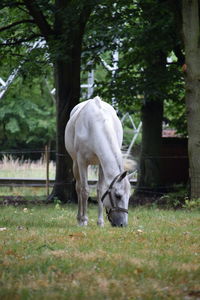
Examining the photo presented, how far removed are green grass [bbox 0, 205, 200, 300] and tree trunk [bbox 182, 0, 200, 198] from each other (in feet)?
15.5

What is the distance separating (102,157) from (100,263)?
3.42 metres

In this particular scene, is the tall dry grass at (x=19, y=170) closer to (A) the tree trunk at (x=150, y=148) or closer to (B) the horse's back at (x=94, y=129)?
(A) the tree trunk at (x=150, y=148)

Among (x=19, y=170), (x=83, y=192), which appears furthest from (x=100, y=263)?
(x=19, y=170)

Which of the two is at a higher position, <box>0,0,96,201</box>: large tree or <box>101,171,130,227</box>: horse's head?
<box>0,0,96,201</box>: large tree

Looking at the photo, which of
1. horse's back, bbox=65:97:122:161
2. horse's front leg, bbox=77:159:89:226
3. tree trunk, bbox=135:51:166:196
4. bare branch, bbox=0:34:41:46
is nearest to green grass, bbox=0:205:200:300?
horse's front leg, bbox=77:159:89:226

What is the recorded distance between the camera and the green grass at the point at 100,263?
5.44 meters

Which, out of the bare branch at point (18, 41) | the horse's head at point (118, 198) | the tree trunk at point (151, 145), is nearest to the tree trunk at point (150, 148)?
the tree trunk at point (151, 145)

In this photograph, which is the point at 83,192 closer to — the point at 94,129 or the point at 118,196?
the point at 94,129

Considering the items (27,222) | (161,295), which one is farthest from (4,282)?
(27,222)

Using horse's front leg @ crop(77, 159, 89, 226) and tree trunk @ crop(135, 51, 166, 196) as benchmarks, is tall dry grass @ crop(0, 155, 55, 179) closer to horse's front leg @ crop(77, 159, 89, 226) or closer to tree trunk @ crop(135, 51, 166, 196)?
tree trunk @ crop(135, 51, 166, 196)

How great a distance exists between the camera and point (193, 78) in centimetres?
1434

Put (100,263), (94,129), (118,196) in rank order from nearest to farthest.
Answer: (100,263) < (118,196) < (94,129)

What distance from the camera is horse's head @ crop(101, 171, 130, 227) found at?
9.38m

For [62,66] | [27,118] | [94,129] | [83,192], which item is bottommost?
[83,192]
